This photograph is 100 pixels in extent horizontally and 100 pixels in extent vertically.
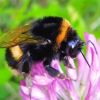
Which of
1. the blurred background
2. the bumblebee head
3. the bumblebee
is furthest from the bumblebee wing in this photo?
the blurred background

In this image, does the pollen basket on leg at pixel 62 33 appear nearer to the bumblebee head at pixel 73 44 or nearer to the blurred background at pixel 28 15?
the bumblebee head at pixel 73 44

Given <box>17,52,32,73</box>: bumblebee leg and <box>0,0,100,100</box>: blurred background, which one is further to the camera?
→ <box>0,0,100,100</box>: blurred background

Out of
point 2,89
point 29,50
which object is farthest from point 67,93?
point 2,89

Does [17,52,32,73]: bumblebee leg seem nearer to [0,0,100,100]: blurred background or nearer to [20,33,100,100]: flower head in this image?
[20,33,100,100]: flower head

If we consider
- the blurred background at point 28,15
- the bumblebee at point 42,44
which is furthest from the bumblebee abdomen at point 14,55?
the blurred background at point 28,15

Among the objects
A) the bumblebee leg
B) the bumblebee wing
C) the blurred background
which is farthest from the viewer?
the blurred background

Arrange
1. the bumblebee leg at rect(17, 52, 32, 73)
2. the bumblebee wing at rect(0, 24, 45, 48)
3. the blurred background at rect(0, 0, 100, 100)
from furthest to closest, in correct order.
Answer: the blurred background at rect(0, 0, 100, 100)
the bumblebee leg at rect(17, 52, 32, 73)
the bumblebee wing at rect(0, 24, 45, 48)

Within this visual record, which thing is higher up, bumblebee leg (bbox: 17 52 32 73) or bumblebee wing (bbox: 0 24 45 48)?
bumblebee wing (bbox: 0 24 45 48)
